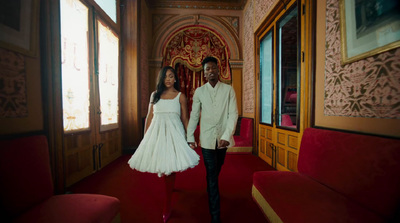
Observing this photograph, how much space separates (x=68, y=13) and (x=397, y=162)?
12.1 feet

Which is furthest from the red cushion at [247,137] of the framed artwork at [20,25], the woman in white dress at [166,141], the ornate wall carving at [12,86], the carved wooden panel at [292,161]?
the framed artwork at [20,25]

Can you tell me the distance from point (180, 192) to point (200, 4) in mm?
5224

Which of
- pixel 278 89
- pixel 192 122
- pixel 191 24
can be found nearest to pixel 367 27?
pixel 192 122

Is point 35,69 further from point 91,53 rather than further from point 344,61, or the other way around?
point 344,61

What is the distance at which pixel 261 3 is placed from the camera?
12.0 feet

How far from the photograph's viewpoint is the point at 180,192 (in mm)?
2191

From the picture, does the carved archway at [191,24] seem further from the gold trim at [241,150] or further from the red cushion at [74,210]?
the red cushion at [74,210]

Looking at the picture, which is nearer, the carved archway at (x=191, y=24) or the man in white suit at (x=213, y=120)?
the man in white suit at (x=213, y=120)

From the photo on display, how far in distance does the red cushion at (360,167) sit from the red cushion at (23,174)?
2281mm

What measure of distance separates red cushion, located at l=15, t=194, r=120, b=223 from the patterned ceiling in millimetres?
5410

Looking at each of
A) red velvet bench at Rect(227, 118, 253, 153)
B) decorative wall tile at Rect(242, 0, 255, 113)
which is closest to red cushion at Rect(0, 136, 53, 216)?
red velvet bench at Rect(227, 118, 253, 153)

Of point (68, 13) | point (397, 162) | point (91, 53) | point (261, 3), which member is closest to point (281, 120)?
point (397, 162)

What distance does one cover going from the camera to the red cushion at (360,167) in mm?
1039

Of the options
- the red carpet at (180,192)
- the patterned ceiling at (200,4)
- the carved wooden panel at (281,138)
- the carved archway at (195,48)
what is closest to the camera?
the red carpet at (180,192)
